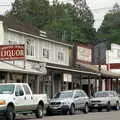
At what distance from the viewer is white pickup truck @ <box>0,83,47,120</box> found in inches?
965

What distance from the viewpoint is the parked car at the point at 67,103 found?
3247cm

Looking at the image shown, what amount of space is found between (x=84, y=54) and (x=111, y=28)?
67.2 metres

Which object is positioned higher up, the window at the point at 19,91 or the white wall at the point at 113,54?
the white wall at the point at 113,54

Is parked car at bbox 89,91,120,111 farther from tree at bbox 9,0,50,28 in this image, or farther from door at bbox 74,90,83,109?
tree at bbox 9,0,50,28

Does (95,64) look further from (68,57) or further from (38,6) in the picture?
(38,6)

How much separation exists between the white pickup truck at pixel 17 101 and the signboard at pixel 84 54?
25.6 meters

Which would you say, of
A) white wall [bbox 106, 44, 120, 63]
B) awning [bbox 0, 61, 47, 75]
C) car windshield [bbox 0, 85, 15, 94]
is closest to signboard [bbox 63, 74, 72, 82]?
awning [bbox 0, 61, 47, 75]

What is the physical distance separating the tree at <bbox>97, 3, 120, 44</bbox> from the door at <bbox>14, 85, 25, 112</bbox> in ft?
284

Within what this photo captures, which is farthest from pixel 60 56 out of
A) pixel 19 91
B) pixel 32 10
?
pixel 32 10

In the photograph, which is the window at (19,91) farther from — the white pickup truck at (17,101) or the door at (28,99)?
the door at (28,99)

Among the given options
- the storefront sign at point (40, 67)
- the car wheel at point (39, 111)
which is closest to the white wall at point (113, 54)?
the storefront sign at point (40, 67)

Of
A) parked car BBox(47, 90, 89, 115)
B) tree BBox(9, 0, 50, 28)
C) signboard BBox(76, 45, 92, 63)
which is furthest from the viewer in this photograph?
tree BBox(9, 0, 50, 28)

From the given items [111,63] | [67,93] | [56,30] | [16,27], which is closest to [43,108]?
[67,93]

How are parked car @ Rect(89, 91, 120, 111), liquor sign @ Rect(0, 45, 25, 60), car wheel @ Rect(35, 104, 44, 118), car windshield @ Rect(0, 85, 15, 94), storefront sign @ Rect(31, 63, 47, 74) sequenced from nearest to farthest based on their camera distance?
car windshield @ Rect(0, 85, 15, 94)
car wheel @ Rect(35, 104, 44, 118)
liquor sign @ Rect(0, 45, 25, 60)
parked car @ Rect(89, 91, 120, 111)
storefront sign @ Rect(31, 63, 47, 74)
